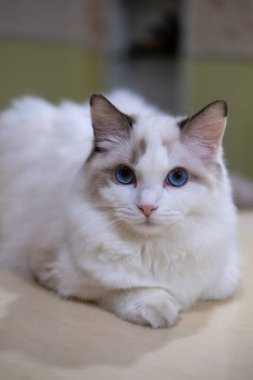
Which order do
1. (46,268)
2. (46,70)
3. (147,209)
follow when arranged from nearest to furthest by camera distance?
(147,209) → (46,268) → (46,70)

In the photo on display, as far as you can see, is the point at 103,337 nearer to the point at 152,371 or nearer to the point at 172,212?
the point at 152,371

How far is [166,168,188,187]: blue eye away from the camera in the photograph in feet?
3.86

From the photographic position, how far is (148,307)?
1.26m

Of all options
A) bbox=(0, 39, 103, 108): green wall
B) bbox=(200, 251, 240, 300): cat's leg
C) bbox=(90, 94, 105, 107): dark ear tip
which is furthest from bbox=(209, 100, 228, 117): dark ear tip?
bbox=(0, 39, 103, 108): green wall

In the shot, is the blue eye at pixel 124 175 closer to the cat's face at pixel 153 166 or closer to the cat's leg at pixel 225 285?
the cat's face at pixel 153 166

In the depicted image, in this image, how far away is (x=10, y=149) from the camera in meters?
2.01

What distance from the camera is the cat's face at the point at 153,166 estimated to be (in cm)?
115

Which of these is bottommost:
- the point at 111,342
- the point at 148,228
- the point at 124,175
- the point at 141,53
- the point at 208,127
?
the point at 111,342

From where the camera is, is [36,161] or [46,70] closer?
[36,161]

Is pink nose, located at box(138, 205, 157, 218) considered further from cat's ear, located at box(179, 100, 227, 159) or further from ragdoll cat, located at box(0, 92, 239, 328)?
cat's ear, located at box(179, 100, 227, 159)

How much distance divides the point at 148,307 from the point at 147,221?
0.82 feet

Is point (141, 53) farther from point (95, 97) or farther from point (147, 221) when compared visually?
point (147, 221)

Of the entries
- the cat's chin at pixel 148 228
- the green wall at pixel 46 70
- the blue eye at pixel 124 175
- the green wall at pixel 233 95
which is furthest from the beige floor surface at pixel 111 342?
the green wall at pixel 46 70

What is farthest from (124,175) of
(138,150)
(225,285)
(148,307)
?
(225,285)
